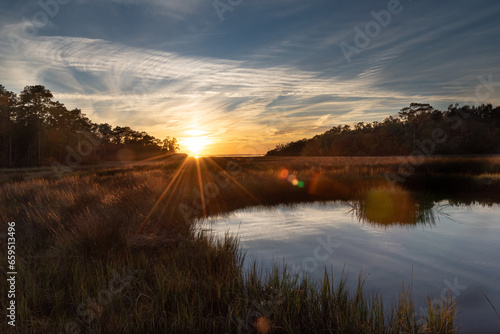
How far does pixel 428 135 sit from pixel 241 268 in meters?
73.1

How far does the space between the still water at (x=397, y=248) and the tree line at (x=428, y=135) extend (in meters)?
56.7

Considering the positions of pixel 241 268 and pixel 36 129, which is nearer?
pixel 241 268

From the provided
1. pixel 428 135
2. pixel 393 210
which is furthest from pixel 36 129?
pixel 428 135

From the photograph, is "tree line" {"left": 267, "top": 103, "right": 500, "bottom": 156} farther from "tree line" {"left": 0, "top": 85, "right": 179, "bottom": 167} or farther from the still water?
"tree line" {"left": 0, "top": 85, "right": 179, "bottom": 167}

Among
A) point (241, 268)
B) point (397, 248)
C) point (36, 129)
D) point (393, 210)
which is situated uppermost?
point (36, 129)

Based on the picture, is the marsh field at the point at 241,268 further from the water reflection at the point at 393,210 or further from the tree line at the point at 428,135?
the tree line at the point at 428,135

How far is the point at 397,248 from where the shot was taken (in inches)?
316

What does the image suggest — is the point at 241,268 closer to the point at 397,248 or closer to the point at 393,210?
the point at 397,248

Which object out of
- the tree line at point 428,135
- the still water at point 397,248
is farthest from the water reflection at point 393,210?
the tree line at point 428,135

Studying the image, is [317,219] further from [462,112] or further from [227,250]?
[462,112]

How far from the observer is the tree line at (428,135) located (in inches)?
2352

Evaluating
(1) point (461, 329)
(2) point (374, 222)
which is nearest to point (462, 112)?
(2) point (374, 222)

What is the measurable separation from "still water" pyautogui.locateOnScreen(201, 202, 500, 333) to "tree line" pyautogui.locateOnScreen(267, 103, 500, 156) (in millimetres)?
56674

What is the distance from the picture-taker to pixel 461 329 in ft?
14.1
